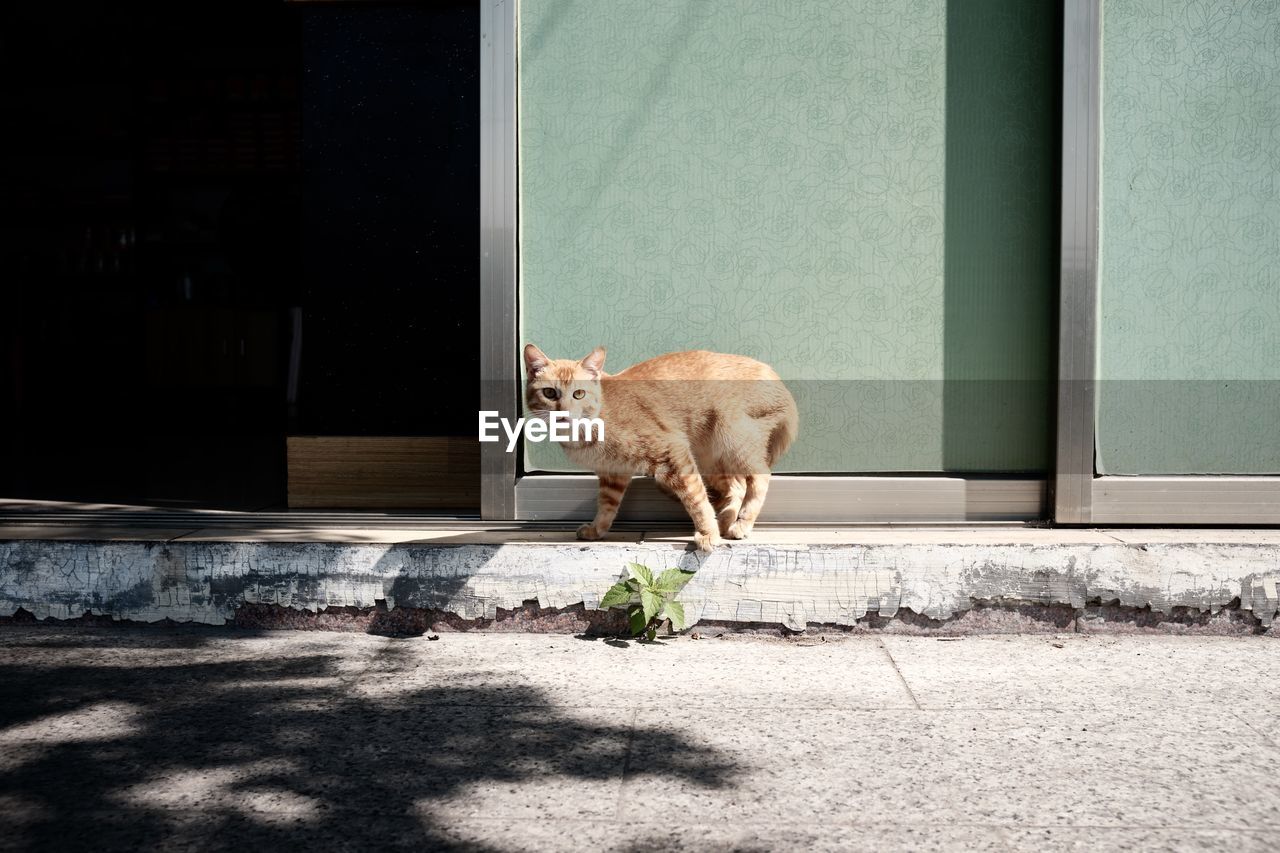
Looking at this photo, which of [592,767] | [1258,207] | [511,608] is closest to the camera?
[592,767]

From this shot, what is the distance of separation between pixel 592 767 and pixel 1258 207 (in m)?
3.24

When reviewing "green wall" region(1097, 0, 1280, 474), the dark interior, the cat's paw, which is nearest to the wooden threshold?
the cat's paw

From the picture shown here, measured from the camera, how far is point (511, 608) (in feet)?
12.5

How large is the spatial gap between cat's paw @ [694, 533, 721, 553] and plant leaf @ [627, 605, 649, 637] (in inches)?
11.2

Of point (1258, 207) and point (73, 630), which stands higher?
point (1258, 207)

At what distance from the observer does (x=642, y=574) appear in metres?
3.69

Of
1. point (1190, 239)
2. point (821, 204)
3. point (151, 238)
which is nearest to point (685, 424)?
point (821, 204)

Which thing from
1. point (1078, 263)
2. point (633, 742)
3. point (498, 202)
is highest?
point (498, 202)

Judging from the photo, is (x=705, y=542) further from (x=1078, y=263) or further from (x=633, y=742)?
(x=1078, y=263)

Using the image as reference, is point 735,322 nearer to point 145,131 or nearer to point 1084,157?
point 1084,157

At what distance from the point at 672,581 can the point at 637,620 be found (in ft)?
0.57

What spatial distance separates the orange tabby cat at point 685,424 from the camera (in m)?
3.72

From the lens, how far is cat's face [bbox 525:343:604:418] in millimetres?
3686

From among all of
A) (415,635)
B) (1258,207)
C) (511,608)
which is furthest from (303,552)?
(1258,207)
